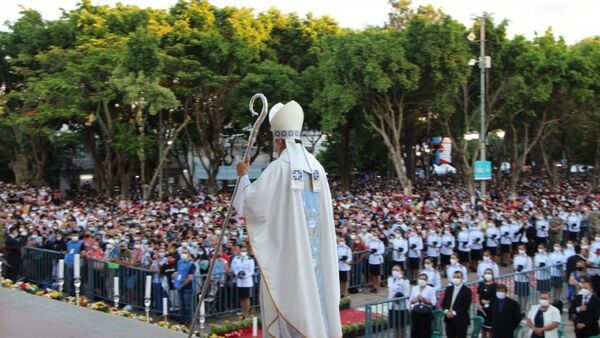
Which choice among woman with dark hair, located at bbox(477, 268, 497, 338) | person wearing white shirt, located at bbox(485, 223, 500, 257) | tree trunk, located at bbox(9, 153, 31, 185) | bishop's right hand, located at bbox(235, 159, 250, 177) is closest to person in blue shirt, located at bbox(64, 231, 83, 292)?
woman with dark hair, located at bbox(477, 268, 497, 338)

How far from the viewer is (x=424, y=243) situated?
A: 16.9 metres

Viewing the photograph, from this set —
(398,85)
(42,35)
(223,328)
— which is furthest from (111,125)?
(223,328)

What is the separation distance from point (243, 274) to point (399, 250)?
4.71 m

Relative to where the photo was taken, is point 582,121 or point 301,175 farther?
point 582,121

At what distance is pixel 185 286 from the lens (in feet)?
39.2

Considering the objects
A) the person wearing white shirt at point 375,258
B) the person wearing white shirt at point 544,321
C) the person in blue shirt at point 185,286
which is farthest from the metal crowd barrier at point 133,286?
the person wearing white shirt at point 544,321

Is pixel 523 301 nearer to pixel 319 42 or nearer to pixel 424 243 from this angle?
pixel 424 243

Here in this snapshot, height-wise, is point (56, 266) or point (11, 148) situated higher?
point (11, 148)

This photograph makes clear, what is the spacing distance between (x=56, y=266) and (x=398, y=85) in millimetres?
17626

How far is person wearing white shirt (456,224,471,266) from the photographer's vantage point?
17453 millimetres

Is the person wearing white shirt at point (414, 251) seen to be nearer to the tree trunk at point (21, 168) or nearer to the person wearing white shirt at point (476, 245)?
the person wearing white shirt at point (476, 245)

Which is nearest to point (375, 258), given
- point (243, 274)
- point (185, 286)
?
point (243, 274)

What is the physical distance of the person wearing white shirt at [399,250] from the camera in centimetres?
1591

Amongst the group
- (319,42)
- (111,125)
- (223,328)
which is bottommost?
(223,328)
